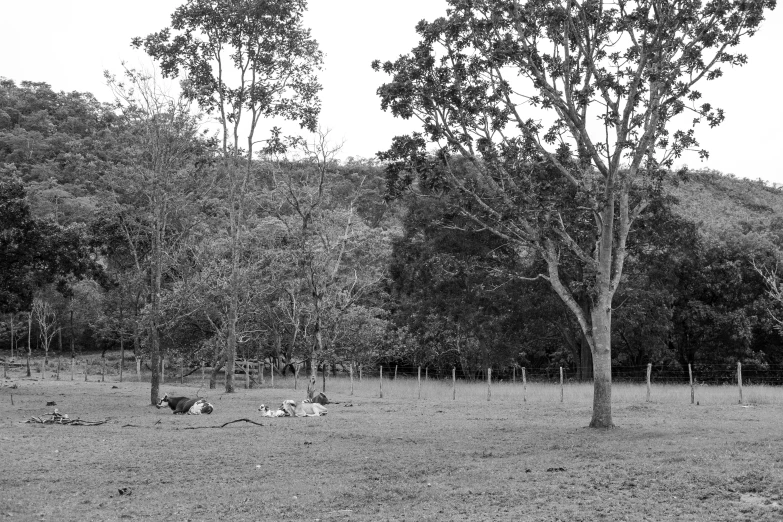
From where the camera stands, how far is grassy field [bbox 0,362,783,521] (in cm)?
867

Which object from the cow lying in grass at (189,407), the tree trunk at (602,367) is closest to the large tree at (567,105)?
the tree trunk at (602,367)

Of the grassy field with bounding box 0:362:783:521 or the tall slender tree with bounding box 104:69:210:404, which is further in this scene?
the tall slender tree with bounding box 104:69:210:404

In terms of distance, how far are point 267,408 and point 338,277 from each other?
1679cm

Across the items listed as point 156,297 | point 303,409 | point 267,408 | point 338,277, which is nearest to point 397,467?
point 303,409

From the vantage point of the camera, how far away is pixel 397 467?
1123 centimetres

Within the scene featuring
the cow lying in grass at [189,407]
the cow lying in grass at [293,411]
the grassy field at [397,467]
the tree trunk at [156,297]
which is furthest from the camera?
the tree trunk at [156,297]

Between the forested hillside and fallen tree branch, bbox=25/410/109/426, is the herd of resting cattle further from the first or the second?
the forested hillside

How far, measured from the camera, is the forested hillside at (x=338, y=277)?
2668cm

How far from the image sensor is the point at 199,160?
2720 cm

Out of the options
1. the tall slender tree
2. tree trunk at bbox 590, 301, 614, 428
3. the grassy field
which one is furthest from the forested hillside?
the grassy field

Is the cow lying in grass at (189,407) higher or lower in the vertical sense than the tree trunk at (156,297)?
lower

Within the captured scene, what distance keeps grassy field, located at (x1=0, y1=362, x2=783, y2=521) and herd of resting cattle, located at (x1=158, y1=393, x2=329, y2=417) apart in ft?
2.04

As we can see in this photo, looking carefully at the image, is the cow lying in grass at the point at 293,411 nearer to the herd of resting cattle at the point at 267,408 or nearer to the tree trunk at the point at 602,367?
the herd of resting cattle at the point at 267,408

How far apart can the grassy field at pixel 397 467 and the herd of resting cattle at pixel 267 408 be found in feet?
2.04
